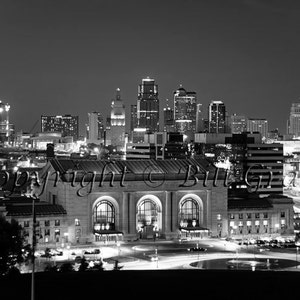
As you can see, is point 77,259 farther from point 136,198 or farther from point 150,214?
point 150,214

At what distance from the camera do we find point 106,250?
8675 cm

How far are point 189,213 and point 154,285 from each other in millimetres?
44538

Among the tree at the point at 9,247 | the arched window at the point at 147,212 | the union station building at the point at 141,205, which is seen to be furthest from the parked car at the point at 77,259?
the arched window at the point at 147,212

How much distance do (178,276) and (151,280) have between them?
9.55ft

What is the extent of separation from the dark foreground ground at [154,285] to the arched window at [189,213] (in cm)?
3721

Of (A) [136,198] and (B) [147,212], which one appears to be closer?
(A) [136,198]

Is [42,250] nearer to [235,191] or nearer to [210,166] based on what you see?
[210,166]

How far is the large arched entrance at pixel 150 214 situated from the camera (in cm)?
9625

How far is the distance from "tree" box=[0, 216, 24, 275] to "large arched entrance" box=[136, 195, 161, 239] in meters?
30.2

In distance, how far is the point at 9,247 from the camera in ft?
212

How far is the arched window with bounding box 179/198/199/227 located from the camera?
98562mm

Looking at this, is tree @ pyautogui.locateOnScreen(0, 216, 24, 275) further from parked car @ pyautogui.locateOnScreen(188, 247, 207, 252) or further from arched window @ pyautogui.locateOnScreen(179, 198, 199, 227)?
arched window @ pyautogui.locateOnScreen(179, 198, 199, 227)

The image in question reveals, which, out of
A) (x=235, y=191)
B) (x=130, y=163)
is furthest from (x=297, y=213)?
(x=130, y=163)

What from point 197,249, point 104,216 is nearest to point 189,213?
point 104,216
